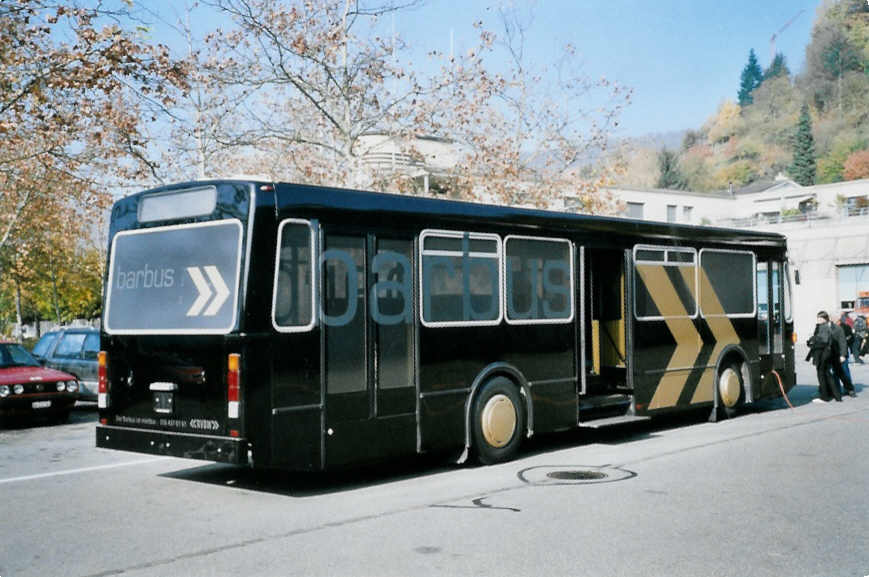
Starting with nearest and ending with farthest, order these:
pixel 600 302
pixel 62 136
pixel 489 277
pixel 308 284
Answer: pixel 308 284 < pixel 489 277 < pixel 600 302 < pixel 62 136

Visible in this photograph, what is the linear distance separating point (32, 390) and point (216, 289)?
884cm

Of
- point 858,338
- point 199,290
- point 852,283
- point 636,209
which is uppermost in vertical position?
point 636,209

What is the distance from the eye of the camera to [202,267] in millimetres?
8625

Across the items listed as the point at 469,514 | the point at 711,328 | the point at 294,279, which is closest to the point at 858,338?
the point at 711,328

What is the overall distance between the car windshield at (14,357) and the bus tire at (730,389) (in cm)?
1183

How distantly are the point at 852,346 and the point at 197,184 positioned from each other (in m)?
24.6

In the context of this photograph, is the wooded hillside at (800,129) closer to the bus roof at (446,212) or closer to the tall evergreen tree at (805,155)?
the tall evergreen tree at (805,155)

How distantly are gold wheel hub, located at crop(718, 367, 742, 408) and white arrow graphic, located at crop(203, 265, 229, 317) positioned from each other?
885cm

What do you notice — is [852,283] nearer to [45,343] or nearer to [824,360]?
[824,360]

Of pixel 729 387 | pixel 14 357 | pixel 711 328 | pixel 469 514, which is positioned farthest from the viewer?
pixel 14 357

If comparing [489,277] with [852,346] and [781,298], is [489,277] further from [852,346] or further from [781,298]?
[852,346]

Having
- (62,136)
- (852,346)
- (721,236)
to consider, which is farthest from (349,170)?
(852,346)

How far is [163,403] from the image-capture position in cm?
888

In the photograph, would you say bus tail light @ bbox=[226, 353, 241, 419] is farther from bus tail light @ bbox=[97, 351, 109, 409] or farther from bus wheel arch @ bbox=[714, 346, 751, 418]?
bus wheel arch @ bbox=[714, 346, 751, 418]
